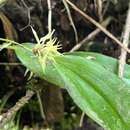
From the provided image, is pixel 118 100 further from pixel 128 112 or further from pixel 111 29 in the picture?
pixel 111 29

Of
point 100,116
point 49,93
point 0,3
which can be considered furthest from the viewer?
point 49,93

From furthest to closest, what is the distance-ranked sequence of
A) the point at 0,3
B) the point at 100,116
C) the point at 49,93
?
1. the point at 49,93
2. the point at 0,3
3. the point at 100,116

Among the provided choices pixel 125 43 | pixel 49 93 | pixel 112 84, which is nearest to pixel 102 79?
pixel 112 84

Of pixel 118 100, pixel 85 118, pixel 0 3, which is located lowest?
pixel 85 118

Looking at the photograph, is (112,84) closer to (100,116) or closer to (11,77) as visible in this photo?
(100,116)

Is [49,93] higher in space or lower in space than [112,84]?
lower

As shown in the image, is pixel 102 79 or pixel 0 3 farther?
pixel 0 3
